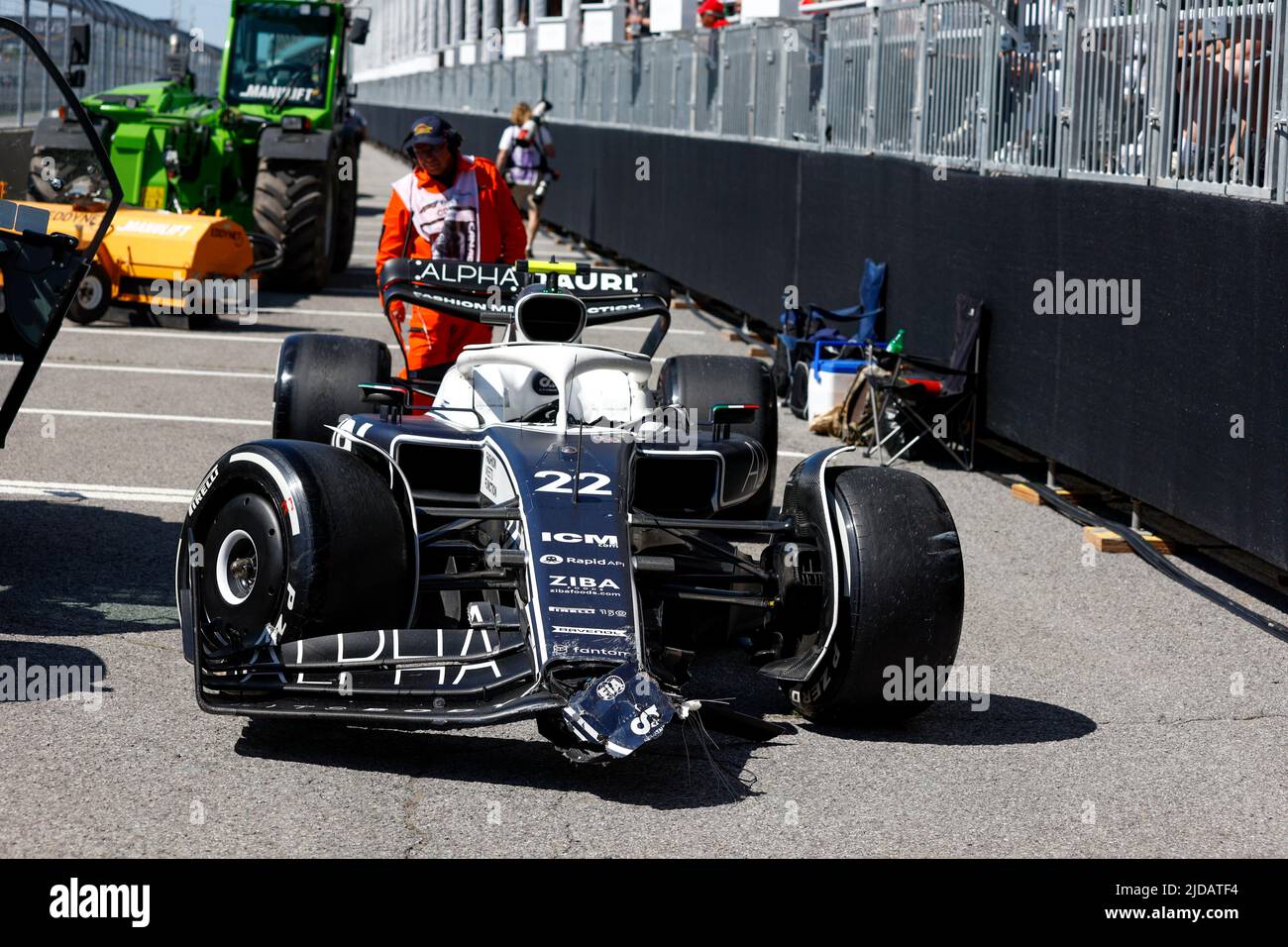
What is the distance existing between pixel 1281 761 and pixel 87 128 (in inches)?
186

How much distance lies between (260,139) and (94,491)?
1007 cm

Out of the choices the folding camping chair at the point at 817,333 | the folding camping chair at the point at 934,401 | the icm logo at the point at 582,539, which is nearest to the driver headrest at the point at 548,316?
the icm logo at the point at 582,539

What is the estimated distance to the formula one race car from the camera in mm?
5266

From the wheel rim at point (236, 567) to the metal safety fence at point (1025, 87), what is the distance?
444cm

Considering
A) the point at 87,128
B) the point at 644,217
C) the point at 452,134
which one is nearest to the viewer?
the point at 87,128

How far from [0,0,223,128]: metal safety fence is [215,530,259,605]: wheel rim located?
8.21 m

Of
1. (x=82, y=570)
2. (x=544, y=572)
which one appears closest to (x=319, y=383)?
(x=82, y=570)

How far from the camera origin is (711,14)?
23109 mm

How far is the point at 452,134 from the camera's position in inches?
366

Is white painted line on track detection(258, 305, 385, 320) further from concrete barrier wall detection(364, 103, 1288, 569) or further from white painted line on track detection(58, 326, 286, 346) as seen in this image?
concrete barrier wall detection(364, 103, 1288, 569)

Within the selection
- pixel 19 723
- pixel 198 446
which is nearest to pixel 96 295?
pixel 198 446

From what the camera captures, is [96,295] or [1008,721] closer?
[1008,721]

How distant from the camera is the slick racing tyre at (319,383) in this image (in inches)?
307
